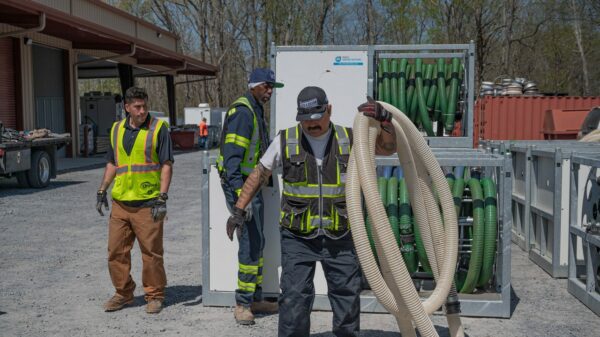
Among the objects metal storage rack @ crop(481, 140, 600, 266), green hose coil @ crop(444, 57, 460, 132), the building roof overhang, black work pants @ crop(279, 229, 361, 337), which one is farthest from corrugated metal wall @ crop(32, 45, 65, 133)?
black work pants @ crop(279, 229, 361, 337)

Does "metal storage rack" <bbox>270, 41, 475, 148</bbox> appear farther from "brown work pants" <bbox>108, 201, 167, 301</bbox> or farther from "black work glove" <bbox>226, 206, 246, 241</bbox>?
"black work glove" <bbox>226, 206, 246, 241</bbox>

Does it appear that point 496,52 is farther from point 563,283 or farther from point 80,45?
point 563,283

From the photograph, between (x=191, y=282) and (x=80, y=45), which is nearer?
(x=191, y=282)

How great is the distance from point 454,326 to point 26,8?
58.3ft

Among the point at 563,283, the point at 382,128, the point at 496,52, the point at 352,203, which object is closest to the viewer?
the point at 352,203

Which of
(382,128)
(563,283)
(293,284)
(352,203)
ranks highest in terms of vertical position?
(382,128)

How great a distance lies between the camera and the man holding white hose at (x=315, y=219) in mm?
4840

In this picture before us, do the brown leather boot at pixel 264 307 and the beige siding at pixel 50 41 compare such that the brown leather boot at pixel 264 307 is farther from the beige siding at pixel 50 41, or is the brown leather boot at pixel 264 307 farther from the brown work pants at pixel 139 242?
the beige siding at pixel 50 41

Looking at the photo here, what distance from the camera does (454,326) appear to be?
5285 mm

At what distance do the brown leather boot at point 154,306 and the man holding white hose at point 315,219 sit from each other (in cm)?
194

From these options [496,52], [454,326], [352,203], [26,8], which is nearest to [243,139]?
[352,203]

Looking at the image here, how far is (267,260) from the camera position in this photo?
21.9ft

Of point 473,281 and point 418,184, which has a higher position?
point 418,184

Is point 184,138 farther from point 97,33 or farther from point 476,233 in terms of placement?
point 476,233
